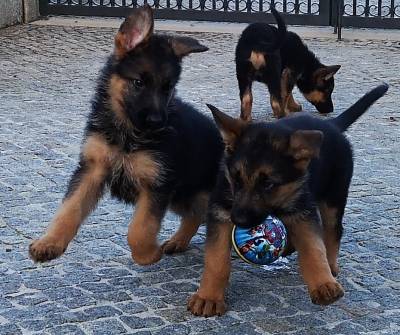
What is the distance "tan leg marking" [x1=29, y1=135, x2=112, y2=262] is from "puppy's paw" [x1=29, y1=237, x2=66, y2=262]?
84mm

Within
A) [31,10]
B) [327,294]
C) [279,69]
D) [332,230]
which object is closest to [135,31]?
[332,230]

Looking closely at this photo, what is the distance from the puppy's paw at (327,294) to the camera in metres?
4.80

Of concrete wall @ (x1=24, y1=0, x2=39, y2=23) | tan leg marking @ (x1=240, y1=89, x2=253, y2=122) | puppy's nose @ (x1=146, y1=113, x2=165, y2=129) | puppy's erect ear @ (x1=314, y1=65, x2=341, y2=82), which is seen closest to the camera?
puppy's nose @ (x1=146, y1=113, x2=165, y2=129)

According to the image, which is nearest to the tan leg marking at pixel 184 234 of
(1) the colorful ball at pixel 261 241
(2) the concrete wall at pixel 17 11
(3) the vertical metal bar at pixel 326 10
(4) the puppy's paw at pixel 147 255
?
(4) the puppy's paw at pixel 147 255

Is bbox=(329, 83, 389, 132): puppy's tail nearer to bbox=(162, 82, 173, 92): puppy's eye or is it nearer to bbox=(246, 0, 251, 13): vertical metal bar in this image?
bbox=(162, 82, 173, 92): puppy's eye

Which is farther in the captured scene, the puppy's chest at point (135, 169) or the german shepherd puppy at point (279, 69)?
the german shepherd puppy at point (279, 69)

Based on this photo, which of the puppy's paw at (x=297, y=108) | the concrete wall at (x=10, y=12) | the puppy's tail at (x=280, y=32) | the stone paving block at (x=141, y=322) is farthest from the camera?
the concrete wall at (x=10, y=12)

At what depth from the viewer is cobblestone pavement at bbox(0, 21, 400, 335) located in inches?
198

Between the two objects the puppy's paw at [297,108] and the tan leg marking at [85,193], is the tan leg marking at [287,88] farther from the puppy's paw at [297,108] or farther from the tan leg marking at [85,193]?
the tan leg marking at [85,193]

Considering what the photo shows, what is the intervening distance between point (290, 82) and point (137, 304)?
6100mm

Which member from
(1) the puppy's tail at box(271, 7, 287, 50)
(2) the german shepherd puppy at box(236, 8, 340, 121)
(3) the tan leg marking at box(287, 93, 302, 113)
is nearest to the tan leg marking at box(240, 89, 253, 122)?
(2) the german shepherd puppy at box(236, 8, 340, 121)

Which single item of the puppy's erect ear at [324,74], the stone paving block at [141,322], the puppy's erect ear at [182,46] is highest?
the puppy's erect ear at [182,46]

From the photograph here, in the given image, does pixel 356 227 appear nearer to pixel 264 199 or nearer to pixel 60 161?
pixel 264 199

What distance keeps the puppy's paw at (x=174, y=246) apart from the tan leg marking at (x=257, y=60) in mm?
4531
